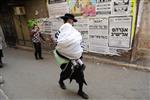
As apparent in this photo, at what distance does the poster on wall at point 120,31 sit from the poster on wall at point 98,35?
0.25 metres

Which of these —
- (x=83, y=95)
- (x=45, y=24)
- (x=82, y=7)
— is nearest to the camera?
(x=83, y=95)

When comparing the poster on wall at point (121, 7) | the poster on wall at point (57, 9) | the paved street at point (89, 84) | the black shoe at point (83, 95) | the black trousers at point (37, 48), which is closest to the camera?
the black shoe at point (83, 95)

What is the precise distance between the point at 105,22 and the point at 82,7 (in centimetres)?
126

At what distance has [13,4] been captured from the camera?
1385 cm

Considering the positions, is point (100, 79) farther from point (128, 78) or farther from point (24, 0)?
point (24, 0)

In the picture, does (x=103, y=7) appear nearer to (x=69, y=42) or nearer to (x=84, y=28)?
(x=84, y=28)

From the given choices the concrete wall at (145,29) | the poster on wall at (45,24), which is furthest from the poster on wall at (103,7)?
the poster on wall at (45,24)

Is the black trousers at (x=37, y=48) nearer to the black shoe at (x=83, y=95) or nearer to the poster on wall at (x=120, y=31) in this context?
the poster on wall at (x=120, y=31)

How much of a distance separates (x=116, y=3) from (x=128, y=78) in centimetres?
251

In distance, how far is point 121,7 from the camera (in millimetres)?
7539

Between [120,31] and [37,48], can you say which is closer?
[120,31]

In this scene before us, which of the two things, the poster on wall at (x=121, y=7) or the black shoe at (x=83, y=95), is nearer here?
the black shoe at (x=83, y=95)

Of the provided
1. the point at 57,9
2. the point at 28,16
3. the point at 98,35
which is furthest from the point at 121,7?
the point at 28,16

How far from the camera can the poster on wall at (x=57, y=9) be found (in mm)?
9883
